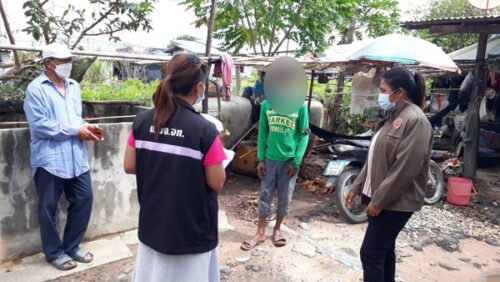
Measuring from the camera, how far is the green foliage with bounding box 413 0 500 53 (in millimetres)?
14500

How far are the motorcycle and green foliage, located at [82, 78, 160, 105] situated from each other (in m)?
2.97

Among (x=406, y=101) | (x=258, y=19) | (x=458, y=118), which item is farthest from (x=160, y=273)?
(x=458, y=118)

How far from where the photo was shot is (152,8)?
4555 mm

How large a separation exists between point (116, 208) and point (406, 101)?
3068mm

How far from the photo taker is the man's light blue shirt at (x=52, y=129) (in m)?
3.19

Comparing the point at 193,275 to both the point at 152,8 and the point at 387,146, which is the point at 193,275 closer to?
the point at 387,146

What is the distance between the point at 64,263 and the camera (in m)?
3.42

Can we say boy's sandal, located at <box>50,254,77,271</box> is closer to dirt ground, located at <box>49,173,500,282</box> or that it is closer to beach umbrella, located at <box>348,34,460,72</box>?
dirt ground, located at <box>49,173,500,282</box>

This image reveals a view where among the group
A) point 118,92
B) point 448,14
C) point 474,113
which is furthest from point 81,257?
point 448,14

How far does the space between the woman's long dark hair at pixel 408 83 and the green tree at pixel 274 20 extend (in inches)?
209

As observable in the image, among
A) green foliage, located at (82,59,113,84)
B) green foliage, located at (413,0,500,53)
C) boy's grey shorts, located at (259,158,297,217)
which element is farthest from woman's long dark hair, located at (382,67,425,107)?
green foliage, located at (413,0,500,53)

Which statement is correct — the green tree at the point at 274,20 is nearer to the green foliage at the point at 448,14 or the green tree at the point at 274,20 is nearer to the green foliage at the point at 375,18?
the green foliage at the point at 375,18

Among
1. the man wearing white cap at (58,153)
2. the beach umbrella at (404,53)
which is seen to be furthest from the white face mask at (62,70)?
the beach umbrella at (404,53)

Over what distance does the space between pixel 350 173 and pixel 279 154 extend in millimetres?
1605
